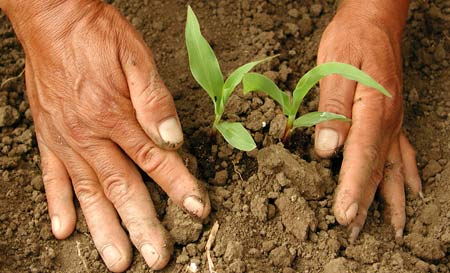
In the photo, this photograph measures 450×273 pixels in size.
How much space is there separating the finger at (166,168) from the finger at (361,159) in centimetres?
36

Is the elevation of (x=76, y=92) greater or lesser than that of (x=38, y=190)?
greater

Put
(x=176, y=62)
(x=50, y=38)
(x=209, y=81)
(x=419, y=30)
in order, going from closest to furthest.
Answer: (x=209, y=81) < (x=50, y=38) < (x=176, y=62) < (x=419, y=30)

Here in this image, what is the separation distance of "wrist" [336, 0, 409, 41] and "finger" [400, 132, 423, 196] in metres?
0.32

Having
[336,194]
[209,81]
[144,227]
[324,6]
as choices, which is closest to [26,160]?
[144,227]

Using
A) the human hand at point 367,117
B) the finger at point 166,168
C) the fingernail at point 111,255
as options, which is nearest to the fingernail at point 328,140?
the human hand at point 367,117

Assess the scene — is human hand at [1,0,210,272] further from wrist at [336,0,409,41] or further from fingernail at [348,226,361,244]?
wrist at [336,0,409,41]

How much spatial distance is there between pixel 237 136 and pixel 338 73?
296 millimetres

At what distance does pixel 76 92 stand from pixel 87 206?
0.31 metres

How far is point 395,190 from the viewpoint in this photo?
69.5 inches

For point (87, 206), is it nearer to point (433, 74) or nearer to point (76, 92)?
point (76, 92)

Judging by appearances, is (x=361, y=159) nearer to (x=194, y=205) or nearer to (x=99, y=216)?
(x=194, y=205)

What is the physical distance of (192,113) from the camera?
72.7 inches

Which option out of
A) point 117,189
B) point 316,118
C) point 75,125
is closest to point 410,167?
point 316,118

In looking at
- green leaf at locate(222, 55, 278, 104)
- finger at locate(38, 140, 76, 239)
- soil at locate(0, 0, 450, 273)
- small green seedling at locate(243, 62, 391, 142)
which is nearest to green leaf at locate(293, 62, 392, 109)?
small green seedling at locate(243, 62, 391, 142)
